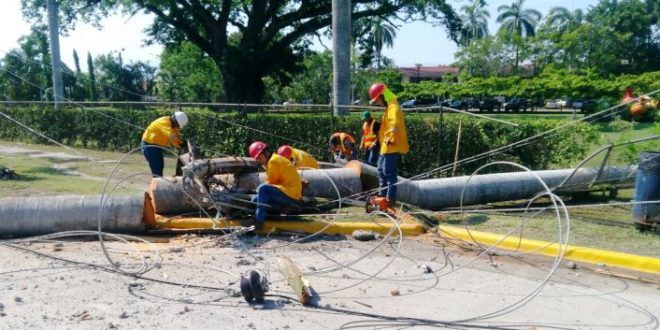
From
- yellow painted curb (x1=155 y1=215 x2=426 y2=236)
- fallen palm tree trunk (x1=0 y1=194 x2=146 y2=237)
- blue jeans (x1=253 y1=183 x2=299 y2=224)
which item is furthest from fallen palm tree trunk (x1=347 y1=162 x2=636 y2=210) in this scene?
fallen palm tree trunk (x1=0 y1=194 x2=146 y2=237)

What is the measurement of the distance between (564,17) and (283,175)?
228 feet

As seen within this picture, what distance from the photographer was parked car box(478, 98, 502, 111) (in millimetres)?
45281

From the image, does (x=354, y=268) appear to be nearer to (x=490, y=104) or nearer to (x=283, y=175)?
(x=283, y=175)

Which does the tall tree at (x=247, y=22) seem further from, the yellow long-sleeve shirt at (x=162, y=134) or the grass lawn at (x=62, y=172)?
the yellow long-sleeve shirt at (x=162, y=134)

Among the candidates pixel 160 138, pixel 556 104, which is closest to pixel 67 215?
pixel 160 138

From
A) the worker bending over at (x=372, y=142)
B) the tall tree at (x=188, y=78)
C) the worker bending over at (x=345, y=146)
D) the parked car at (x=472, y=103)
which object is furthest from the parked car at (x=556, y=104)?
the worker bending over at (x=372, y=142)

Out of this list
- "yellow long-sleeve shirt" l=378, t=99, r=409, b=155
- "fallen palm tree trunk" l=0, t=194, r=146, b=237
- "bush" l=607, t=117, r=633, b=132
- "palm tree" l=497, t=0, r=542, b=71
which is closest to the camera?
"fallen palm tree trunk" l=0, t=194, r=146, b=237

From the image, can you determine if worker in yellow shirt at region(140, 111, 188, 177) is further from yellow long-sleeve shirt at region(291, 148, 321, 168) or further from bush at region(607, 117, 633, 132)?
bush at region(607, 117, 633, 132)

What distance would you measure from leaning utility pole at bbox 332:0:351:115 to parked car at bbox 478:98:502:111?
107ft

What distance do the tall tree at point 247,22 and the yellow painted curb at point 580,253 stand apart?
20.3 m

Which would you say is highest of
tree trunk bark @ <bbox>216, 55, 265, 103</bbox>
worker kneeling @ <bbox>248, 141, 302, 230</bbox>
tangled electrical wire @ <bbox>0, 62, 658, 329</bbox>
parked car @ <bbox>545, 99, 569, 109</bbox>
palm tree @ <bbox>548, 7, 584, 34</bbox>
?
palm tree @ <bbox>548, 7, 584, 34</bbox>

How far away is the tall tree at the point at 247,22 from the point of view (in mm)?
26422

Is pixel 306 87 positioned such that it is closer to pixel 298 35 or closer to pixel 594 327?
pixel 298 35

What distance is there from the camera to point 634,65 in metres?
53.5
